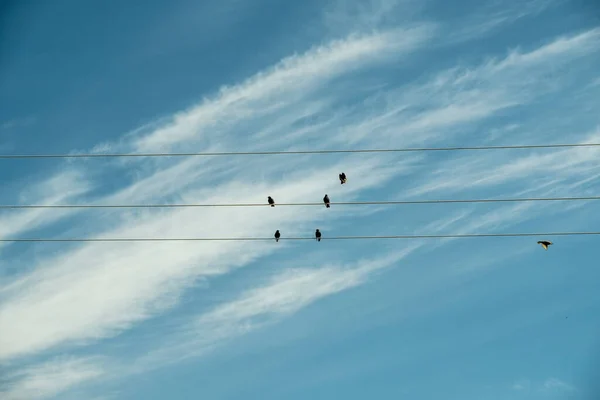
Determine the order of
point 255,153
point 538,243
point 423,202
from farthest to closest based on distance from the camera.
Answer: point 538,243 < point 255,153 < point 423,202

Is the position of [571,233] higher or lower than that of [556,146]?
lower

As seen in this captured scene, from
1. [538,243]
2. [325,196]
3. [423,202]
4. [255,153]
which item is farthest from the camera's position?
[325,196]

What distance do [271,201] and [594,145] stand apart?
13851 mm

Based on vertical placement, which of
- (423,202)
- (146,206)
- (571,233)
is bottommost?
(571,233)

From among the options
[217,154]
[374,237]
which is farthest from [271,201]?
[374,237]

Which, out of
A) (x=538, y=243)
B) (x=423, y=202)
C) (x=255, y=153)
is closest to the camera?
(x=423, y=202)

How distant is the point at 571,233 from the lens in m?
25.6

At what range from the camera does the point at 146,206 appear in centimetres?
2575

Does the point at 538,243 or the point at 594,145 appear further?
the point at 538,243

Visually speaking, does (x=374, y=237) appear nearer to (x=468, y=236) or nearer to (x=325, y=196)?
(x=468, y=236)

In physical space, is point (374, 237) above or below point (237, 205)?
below

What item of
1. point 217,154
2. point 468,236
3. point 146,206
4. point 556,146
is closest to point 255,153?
point 217,154

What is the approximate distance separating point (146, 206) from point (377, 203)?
7.66 m

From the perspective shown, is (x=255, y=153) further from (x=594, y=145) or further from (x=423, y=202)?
(x=594, y=145)
